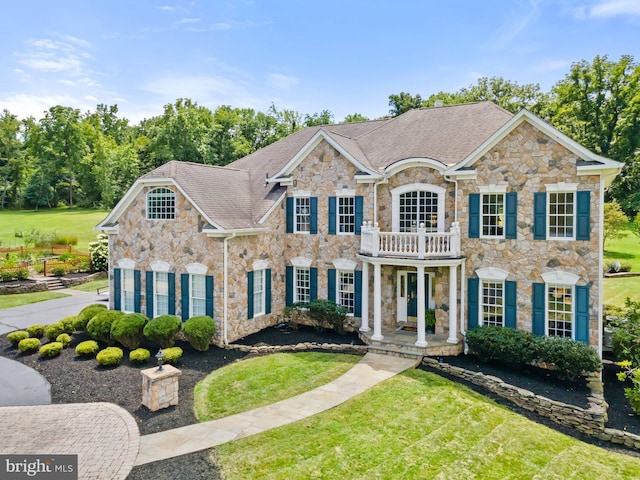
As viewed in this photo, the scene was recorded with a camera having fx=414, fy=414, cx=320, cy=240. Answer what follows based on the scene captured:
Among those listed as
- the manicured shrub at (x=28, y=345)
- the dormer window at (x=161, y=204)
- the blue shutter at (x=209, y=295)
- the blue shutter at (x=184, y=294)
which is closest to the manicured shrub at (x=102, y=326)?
the manicured shrub at (x=28, y=345)

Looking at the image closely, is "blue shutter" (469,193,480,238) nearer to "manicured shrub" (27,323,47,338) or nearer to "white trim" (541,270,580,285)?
"white trim" (541,270,580,285)

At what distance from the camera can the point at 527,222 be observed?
49.5 ft

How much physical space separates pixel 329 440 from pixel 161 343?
896 centimetres

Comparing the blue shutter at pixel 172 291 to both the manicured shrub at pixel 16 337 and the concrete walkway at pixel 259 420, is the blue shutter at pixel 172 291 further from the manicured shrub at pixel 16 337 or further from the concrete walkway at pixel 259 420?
the concrete walkway at pixel 259 420


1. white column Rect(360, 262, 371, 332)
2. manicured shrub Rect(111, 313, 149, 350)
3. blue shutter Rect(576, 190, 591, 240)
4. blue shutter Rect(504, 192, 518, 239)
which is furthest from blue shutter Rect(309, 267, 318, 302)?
blue shutter Rect(576, 190, 591, 240)

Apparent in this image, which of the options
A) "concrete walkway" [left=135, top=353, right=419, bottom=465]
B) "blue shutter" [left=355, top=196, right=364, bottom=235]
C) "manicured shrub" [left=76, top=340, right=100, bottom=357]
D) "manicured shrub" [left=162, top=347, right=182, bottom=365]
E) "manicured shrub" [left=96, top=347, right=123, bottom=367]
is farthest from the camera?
"blue shutter" [left=355, top=196, right=364, bottom=235]

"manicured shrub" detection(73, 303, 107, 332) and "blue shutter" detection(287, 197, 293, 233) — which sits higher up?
"blue shutter" detection(287, 197, 293, 233)

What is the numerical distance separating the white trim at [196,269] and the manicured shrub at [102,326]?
10.2 feet

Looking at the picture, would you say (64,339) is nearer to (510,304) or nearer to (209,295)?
(209,295)

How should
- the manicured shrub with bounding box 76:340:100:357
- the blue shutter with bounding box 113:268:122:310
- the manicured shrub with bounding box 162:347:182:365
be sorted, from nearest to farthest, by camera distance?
the manicured shrub with bounding box 162:347:182:365 → the manicured shrub with bounding box 76:340:100:357 → the blue shutter with bounding box 113:268:122:310

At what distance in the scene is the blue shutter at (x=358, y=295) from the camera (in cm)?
1795

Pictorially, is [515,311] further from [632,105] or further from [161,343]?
[632,105]

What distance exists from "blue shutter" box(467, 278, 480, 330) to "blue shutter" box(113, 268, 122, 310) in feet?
50.1

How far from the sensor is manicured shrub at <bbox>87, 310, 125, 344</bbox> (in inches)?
629
